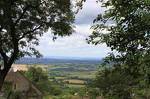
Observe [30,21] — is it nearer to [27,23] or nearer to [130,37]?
[27,23]

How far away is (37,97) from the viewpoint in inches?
3492

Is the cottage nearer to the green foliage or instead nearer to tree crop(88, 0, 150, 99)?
the green foliage

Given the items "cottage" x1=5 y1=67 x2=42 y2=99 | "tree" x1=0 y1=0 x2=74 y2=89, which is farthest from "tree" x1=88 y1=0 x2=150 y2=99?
"cottage" x1=5 y1=67 x2=42 y2=99

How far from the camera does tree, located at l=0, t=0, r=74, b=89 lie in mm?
19156

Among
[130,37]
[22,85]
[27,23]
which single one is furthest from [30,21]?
[22,85]

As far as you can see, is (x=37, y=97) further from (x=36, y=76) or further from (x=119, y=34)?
(x=119, y=34)

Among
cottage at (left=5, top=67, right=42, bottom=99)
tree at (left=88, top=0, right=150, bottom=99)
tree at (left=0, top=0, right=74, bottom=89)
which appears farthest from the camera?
cottage at (left=5, top=67, right=42, bottom=99)

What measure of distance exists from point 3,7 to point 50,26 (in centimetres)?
257

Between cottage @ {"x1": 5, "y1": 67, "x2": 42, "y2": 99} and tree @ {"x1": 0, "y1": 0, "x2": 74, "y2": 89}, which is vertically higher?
tree @ {"x1": 0, "y1": 0, "x2": 74, "y2": 89}

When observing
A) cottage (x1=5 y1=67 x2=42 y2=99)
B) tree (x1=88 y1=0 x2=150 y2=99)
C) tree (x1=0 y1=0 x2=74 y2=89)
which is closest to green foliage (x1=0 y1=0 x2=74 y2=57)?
tree (x1=0 y1=0 x2=74 y2=89)

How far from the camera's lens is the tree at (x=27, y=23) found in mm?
19156

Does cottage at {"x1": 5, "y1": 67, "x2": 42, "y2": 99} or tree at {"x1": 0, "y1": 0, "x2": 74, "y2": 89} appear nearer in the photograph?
tree at {"x1": 0, "y1": 0, "x2": 74, "y2": 89}

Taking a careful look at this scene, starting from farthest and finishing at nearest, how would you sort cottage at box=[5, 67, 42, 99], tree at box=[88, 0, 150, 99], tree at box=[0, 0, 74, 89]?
cottage at box=[5, 67, 42, 99], tree at box=[0, 0, 74, 89], tree at box=[88, 0, 150, 99]

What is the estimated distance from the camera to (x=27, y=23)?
20.0 metres
